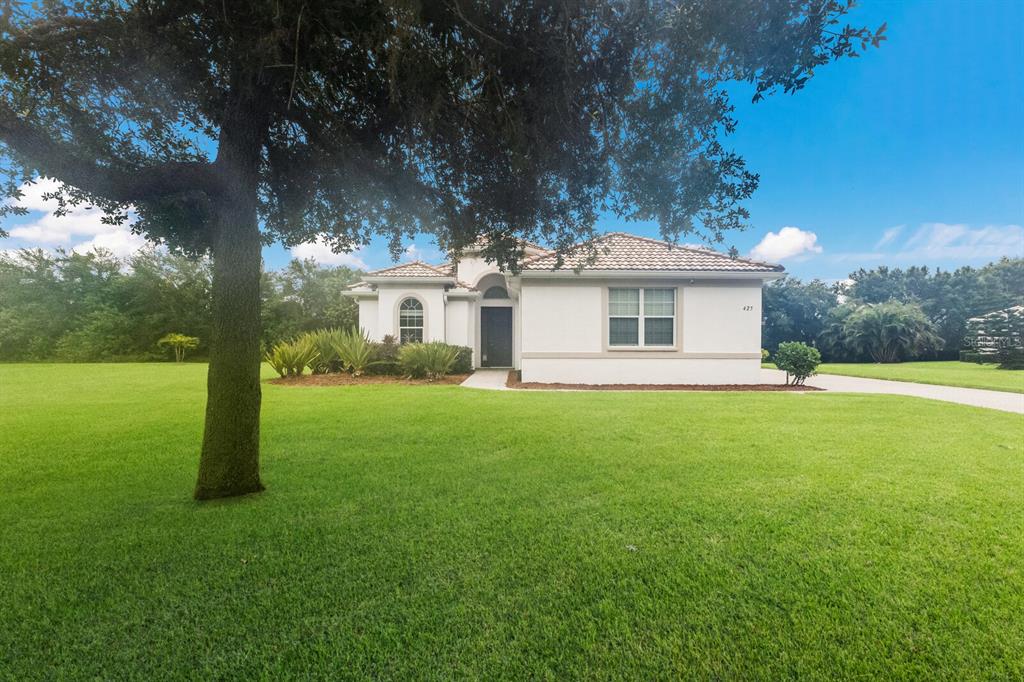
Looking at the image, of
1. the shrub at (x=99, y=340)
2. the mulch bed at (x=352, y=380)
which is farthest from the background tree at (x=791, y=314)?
the shrub at (x=99, y=340)

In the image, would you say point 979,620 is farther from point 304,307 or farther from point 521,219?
point 304,307

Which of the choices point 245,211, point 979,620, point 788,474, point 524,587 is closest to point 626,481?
point 788,474

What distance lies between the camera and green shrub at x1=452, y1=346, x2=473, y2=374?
49.4ft

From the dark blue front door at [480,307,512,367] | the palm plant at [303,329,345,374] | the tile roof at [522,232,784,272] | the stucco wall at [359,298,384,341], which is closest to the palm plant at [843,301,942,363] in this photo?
the tile roof at [522,232,784,272]

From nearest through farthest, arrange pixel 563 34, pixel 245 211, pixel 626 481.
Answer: pixel 563 34
pixel 245 211
pixel 626 481

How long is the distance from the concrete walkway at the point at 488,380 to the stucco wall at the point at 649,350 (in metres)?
1.22

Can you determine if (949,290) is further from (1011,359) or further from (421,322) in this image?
(421,322)

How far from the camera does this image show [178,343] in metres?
24.2

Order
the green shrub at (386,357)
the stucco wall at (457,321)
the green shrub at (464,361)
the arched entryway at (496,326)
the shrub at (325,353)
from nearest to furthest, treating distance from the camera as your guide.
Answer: the green shrub at (386,357) → the shrub at (325,353) → the green shrub at (464,361) → the stucco wall at (457,321) → the arched entryway at (496,326)

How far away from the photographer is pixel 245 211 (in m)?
4.14

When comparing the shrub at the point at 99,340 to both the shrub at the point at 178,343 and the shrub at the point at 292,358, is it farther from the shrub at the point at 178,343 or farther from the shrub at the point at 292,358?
the shrub at the point at 292,358

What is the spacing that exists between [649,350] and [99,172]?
11885 millimetres

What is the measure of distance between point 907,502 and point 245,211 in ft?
22.1

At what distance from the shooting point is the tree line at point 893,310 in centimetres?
2617
